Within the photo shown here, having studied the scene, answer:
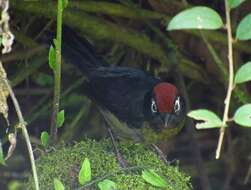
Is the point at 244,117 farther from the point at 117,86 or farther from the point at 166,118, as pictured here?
the point at 117,86

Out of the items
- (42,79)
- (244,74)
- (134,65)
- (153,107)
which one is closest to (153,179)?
(244,74)

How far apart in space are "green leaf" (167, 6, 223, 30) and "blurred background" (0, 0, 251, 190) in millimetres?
1332

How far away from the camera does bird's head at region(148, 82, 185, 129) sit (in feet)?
10.3

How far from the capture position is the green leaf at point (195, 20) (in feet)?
5.66

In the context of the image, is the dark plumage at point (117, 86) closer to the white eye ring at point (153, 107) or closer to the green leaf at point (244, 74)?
the white eye ring at point (153, 107)

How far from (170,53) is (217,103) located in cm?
57

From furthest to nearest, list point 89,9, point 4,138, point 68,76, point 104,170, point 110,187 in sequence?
point 68,76 < point 4,138 < point 89,9 < point 104,170 < point 110,187

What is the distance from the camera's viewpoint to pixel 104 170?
2.60 metres

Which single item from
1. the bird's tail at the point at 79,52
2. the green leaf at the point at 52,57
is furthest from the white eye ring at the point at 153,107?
the green leaf at the point at 52,57

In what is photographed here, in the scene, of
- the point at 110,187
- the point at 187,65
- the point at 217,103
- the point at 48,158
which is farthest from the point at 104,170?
the point at 217,103

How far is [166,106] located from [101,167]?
68 centimetres

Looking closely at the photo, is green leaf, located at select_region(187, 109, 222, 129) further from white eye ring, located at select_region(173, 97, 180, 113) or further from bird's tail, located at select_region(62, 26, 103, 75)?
bird's tail, located at select_region(62, 26, 103, 75)

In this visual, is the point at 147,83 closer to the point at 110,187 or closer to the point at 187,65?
the point at 187,65

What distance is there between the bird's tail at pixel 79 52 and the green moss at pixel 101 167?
62cm
